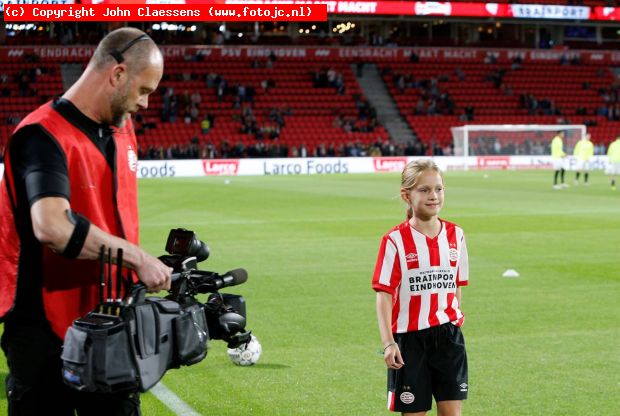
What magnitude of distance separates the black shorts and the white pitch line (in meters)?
2.02

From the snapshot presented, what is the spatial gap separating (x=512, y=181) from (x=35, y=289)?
33957mm

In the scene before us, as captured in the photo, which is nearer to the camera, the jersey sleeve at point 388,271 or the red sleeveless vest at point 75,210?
the red sleeveless vest at point 75,210

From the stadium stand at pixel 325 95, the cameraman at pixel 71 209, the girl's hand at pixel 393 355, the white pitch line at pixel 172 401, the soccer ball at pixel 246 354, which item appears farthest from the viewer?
the stadium stand at pixel 325 95

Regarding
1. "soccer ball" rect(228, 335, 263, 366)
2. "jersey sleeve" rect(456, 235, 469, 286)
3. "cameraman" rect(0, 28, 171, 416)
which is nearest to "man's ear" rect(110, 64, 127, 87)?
"cameraman" rect(0, 28, 171, 416)

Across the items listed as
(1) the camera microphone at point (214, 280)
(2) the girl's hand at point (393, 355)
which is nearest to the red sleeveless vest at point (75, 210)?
(1) the camera microphone at point (214, 280)

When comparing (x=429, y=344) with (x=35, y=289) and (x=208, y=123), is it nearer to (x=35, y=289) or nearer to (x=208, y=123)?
(x=35, y=289)

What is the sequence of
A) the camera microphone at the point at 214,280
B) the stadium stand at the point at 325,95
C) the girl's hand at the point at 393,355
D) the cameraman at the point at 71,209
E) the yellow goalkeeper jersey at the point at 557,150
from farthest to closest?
the stadium stand at the point at 325,95
the yellow goalkeeper jersey at the point at 557,150
the girl's hand at the point at 393,355
the camera microphone at the point at 214,280
the cameraman at the point at 71,209

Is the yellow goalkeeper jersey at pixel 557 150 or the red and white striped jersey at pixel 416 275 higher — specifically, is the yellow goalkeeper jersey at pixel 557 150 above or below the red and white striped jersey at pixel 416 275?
below

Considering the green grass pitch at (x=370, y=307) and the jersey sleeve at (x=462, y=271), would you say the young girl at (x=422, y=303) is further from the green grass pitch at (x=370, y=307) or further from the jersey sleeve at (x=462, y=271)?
the green grass pitch at (x=370, y=307)

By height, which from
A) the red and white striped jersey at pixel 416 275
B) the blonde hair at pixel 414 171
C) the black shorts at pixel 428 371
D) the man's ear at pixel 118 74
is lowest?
the black shorts at pixel 428 371

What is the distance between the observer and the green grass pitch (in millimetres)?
6832

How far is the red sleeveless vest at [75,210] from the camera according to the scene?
334cm

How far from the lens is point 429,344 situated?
188 inches

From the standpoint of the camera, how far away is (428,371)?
476cm
